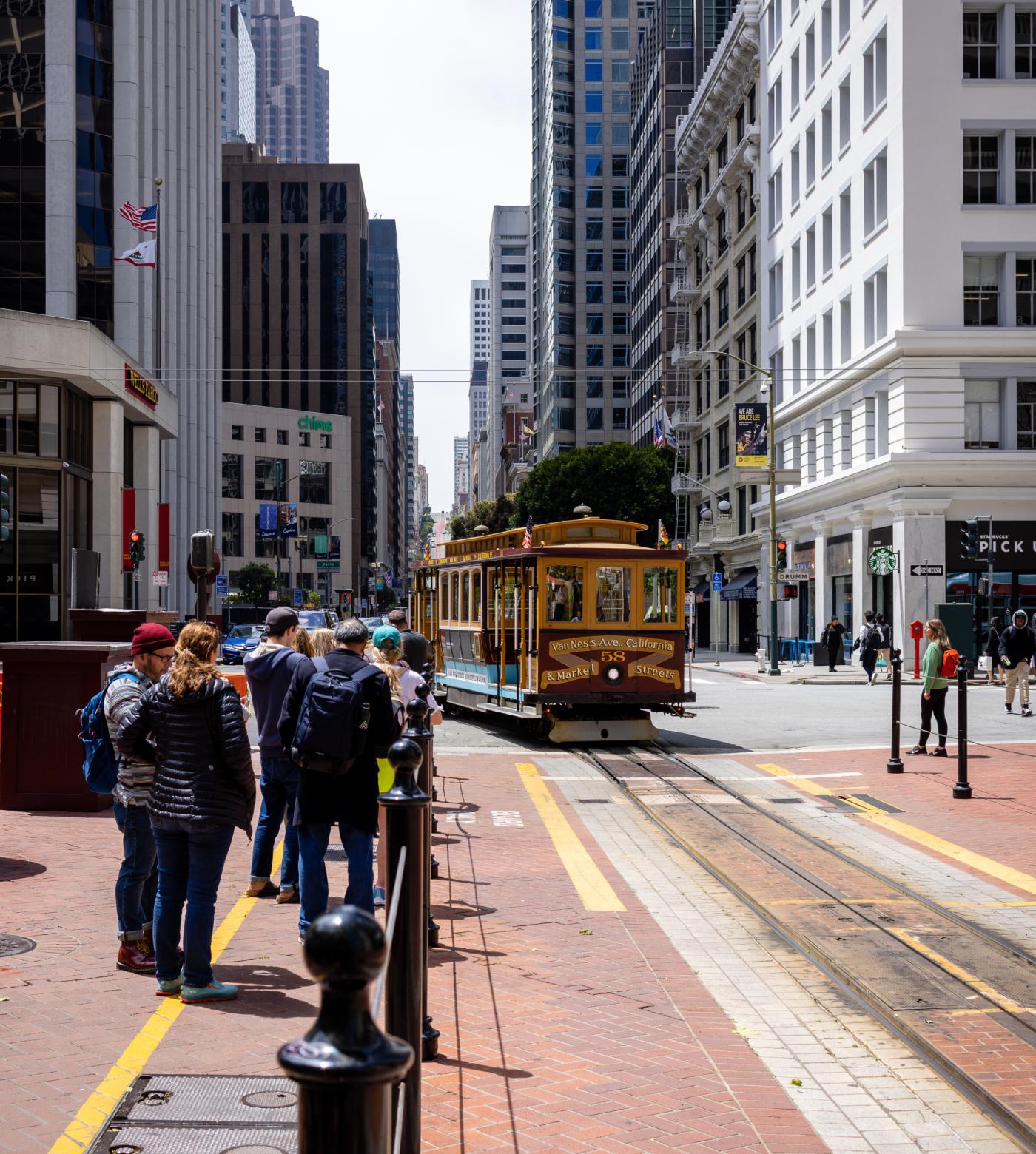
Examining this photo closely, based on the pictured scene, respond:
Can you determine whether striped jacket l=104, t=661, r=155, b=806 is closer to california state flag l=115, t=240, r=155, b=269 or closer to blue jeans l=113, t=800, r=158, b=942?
blue jeans l=113, t=800, r=158, b=942

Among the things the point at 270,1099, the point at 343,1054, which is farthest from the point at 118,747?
the point at 343,1054

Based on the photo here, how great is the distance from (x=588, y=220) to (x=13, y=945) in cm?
11290

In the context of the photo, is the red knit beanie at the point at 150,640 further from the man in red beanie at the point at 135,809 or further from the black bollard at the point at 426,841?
the black bollard at the point at 426,841

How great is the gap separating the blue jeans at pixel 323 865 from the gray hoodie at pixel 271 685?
168 centimetres

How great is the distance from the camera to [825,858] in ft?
34.7

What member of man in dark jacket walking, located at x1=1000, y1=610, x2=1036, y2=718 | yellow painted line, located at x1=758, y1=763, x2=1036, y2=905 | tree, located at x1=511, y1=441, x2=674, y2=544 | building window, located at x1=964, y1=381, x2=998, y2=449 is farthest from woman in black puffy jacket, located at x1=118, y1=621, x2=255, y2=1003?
tree, located at x1=511, y1=441, x2=674, y2=544

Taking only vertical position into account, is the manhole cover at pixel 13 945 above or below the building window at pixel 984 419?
below

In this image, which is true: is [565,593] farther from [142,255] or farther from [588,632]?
[142,255]

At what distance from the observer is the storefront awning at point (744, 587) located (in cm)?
5728

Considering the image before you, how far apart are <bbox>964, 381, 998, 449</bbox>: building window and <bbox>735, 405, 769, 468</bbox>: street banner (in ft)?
21.6

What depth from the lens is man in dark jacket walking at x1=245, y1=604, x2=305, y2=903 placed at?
28.4 ft

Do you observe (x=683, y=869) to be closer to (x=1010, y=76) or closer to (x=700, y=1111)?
(x=700, y=1111)

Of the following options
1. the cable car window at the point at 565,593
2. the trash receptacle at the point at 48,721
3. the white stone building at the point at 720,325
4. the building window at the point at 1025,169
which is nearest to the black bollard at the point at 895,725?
the cable car window at the point at 565,593

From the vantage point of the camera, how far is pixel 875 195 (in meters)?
40.2
